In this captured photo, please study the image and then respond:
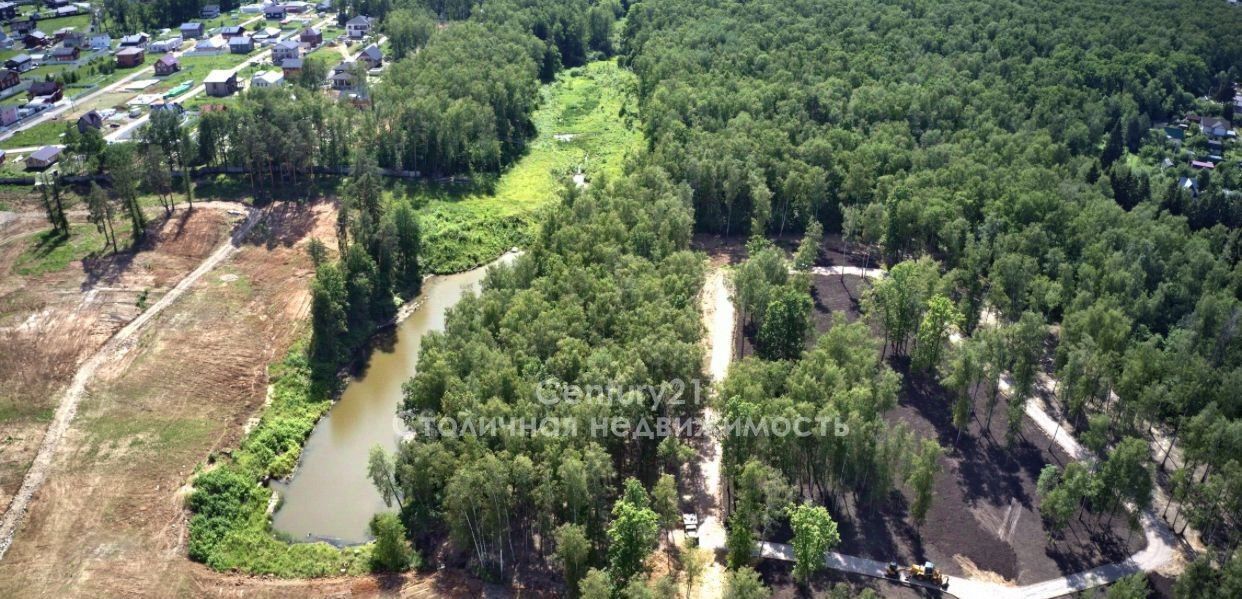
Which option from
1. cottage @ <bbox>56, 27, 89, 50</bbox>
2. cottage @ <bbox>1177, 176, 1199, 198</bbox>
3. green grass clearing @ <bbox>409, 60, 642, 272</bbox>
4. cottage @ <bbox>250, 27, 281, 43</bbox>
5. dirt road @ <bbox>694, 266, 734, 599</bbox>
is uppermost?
cottage @ <bbox>56, 27, 89, 50</bbox>

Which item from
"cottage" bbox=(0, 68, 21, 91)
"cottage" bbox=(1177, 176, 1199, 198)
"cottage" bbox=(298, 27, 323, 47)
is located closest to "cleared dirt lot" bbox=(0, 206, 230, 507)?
"cottage" bbox=(0, 68, 21, 91)

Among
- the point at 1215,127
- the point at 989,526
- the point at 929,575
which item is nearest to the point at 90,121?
the point at 929,575

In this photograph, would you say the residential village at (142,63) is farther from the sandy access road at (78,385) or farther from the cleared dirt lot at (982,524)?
the cleared dirt lot at (982,524)

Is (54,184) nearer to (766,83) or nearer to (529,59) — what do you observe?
(529,59)

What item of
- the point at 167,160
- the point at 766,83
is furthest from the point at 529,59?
the point at 167,160

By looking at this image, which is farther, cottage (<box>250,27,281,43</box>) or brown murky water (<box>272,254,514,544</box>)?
cottage (<box>250,27,281,43</box>)

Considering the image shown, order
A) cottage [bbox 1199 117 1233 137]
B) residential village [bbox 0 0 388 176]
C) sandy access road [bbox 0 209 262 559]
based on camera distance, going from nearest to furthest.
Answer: sandy access road [bbox 0 209 262 559] < residential village [bbox 0 0 388 176] < cottage [bbox 1199 117 1233 137]

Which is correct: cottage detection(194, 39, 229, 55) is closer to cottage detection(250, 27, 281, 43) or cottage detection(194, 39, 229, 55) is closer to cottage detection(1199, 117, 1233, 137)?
cottage detection(250, 27, 281, 43)

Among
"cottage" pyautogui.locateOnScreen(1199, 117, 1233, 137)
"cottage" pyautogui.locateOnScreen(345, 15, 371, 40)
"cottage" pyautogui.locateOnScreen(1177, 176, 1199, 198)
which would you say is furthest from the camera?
"cottage" pyautogui.locateOnScreen(345, 15, 371, 40)
